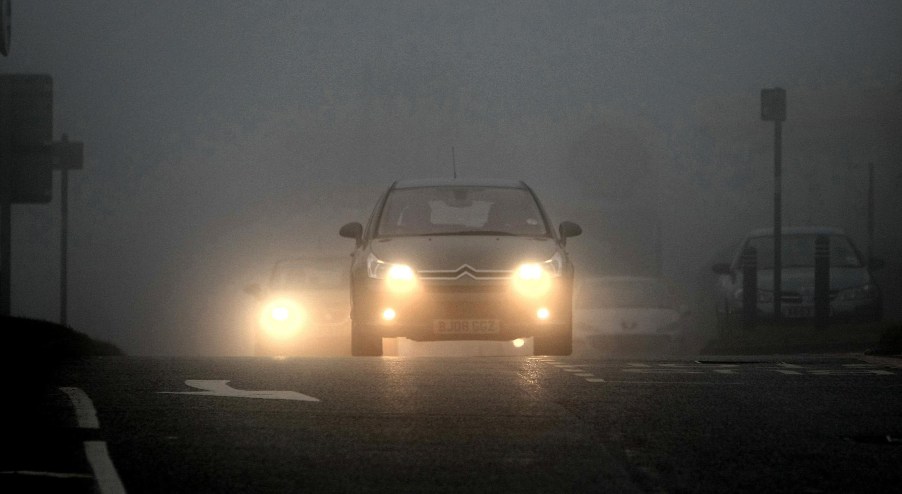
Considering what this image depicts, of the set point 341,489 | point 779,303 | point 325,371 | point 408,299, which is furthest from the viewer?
point 779,303

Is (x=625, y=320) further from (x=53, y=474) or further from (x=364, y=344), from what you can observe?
(x=53, y=474)

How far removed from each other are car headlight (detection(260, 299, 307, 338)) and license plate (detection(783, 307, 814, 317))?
9.43 metres

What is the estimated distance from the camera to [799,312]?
26.6m

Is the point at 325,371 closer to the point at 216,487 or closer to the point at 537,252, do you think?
the point at 537,252

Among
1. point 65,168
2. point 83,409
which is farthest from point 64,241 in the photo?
point 83,409

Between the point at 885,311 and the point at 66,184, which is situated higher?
the point at 66,184

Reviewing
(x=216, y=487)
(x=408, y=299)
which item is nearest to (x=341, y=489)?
(x=216, y=487)

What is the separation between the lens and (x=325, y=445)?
7516 millimetres

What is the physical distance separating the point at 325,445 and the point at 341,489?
1.27m

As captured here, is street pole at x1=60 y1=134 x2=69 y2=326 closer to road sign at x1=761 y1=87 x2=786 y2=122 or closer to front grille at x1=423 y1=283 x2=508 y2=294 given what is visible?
road sign at x1=761 y1=87 x2=786 y2=122

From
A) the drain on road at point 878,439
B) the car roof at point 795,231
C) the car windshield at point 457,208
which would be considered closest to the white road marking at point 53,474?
the drain on road at point 878,439

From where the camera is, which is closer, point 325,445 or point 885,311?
point 325,445

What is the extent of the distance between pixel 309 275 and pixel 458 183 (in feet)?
16.3

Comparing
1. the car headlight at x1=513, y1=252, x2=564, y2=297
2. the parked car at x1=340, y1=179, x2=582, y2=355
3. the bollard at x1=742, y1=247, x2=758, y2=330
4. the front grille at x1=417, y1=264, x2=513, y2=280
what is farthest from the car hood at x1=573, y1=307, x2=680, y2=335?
the front grille at x1=417, y1=264, x2=513, y2=280
